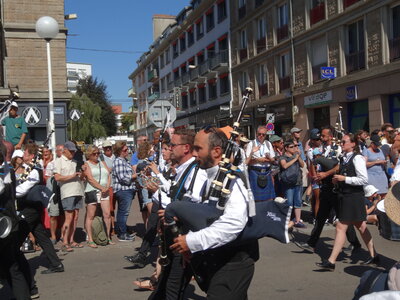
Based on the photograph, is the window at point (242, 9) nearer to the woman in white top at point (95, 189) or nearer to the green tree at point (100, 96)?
the woman in white top at point (95, 189)

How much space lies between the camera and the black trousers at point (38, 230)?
19.9 ft

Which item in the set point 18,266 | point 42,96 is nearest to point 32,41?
point 42,96

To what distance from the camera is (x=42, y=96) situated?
18656 millimetres

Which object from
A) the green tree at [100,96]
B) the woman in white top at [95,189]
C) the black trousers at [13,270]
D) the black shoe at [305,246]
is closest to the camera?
the black trousers at [13,270]

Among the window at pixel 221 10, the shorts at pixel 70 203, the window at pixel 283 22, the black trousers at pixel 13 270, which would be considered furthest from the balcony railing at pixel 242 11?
the black trousers at pixel 13 270

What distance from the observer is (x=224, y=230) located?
3041 mm

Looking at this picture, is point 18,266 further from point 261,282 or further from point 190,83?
point 190,83

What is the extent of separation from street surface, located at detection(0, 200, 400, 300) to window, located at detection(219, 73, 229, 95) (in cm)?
2782

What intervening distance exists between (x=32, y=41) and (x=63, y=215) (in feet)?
40.2

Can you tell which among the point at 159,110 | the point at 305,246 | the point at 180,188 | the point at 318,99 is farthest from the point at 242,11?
the point at 180,188

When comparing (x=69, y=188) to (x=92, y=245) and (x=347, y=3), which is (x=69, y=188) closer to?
(x=92, y=245)

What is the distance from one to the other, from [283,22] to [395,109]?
987 cm

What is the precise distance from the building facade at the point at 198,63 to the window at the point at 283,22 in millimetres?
6900

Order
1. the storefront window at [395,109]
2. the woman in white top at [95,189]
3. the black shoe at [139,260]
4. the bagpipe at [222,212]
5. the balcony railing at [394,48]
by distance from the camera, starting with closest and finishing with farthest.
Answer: the bagpipe at [222,212], the black shoe at [139,260], the woman in white top at [95,189], the balcony railing at [394,48], the storefront window at [395,109]
